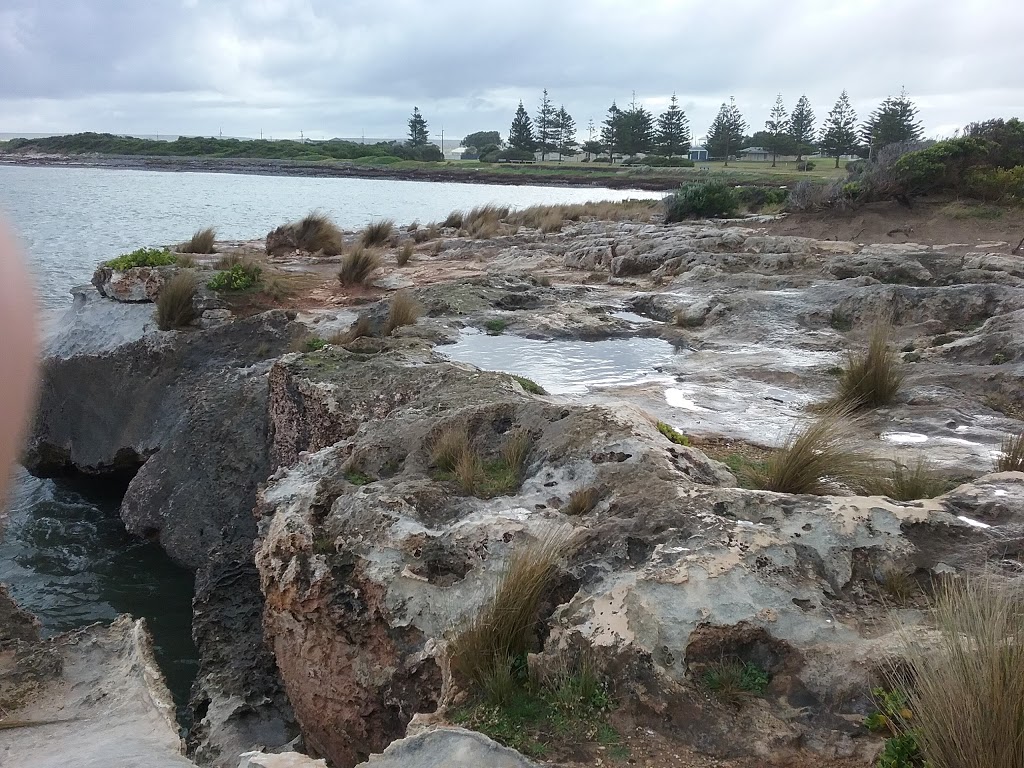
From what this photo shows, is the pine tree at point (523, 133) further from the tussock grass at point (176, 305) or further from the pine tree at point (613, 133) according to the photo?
the tussock grass at point (176, 305)

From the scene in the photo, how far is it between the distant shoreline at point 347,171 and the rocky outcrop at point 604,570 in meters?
51.1

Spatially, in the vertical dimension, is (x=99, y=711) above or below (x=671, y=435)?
below

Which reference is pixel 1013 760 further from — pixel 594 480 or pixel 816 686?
pixel 594 480

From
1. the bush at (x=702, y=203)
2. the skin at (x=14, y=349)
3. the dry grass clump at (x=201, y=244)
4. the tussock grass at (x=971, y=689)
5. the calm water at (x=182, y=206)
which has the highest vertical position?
the skin at (x=14, y=349)

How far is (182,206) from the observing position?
38.7 meters

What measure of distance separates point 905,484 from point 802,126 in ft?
298

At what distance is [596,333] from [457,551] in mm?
5909

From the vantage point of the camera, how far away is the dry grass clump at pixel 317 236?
725 inches

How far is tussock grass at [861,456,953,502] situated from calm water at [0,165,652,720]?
14.1 ft

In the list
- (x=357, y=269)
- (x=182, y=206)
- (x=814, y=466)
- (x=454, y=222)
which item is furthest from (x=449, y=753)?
(x=182, y=206)

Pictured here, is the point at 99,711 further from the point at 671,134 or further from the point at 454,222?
the point at 671,134

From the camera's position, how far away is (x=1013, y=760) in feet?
7.23

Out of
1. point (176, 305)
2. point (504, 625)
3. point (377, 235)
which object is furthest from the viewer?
point (377, 235)

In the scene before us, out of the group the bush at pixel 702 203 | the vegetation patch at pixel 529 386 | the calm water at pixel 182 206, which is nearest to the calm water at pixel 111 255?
the calm water at pixel 182 206
